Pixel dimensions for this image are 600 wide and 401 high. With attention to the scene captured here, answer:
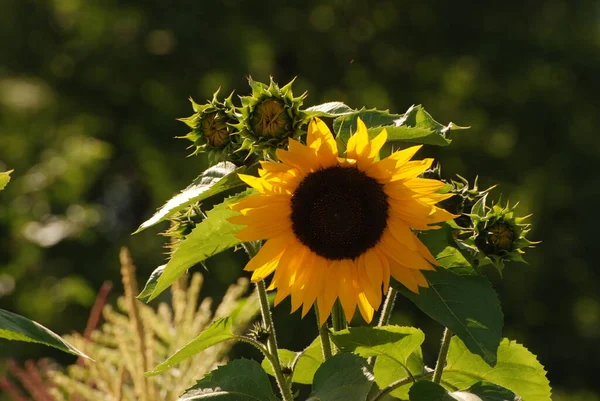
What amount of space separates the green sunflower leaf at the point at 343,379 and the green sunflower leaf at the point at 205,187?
175 mm

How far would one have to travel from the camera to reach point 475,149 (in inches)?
281

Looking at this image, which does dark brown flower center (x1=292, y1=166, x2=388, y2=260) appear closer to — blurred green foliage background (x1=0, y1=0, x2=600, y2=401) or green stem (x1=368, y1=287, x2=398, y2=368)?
green stem (x1=368, y1=287, x2=398, y2=368)

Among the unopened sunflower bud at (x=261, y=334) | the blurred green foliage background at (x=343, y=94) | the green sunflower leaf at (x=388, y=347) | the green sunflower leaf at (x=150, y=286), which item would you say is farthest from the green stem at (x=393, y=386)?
the blurred green foliage background at (x=343, y=94)

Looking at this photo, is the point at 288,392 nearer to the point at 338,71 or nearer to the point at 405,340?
the point at 405,340

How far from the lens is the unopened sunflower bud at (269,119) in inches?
34.4

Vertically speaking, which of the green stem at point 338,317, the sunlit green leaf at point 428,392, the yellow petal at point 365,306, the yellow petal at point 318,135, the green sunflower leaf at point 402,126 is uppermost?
the yellow petal at point 318,135

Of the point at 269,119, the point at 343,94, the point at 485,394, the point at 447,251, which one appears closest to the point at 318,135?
the point at 269,119

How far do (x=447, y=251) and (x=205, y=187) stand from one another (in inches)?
8.3

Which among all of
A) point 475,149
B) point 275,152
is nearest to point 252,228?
point 275,152

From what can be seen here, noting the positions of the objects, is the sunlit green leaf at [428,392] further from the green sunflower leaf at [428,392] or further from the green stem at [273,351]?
the green stem at [273,351]

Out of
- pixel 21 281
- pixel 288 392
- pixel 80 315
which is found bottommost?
pixel 80 315

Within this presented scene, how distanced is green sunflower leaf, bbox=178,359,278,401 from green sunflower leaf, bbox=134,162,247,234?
0.48ft

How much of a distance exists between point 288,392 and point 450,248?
0.20m

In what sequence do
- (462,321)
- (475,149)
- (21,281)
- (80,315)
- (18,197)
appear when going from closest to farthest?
(462,321) → (18,197) → (21,281) → (80,315) → (475,149)
